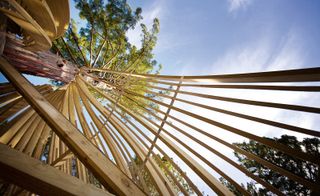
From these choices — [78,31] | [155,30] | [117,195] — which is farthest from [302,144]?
[78,31]

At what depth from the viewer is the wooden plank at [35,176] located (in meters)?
0.62

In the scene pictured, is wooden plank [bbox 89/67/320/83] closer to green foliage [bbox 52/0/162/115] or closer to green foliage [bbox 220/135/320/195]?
green foliage [bbox 52/0/162/115]

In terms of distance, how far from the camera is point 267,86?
1557 millimetres

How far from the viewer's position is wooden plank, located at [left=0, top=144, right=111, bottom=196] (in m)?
0.62

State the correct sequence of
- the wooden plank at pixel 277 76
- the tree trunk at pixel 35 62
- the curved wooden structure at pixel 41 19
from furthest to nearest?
the tree trunk at pixel 35 62 < the curved wooden structure at pixel 41 19 < the wooden plank at pixel 277 76

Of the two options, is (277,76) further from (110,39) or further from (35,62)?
(110,39)

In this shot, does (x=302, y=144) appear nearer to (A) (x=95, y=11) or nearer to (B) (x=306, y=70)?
(B) (x=306, y=70)

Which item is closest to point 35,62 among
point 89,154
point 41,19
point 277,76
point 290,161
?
point 41,19

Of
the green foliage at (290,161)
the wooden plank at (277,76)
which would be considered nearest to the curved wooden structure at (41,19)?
the wooden plank at (277,76)

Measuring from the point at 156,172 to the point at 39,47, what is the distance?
96.8 inches

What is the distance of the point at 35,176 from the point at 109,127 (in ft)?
8.02

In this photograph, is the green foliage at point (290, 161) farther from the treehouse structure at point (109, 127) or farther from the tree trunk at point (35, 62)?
the tree trunk at point (35, 62)

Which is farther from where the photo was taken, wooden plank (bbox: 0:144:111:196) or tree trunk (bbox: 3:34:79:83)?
tree trunk (bbox: 3:34:79:83)

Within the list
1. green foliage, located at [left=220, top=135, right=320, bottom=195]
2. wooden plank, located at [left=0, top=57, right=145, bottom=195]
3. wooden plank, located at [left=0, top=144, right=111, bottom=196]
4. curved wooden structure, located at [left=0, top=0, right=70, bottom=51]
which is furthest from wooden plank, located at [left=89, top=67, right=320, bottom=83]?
green foliage, located at [left=220, top=135, right=320, bottom=195]
